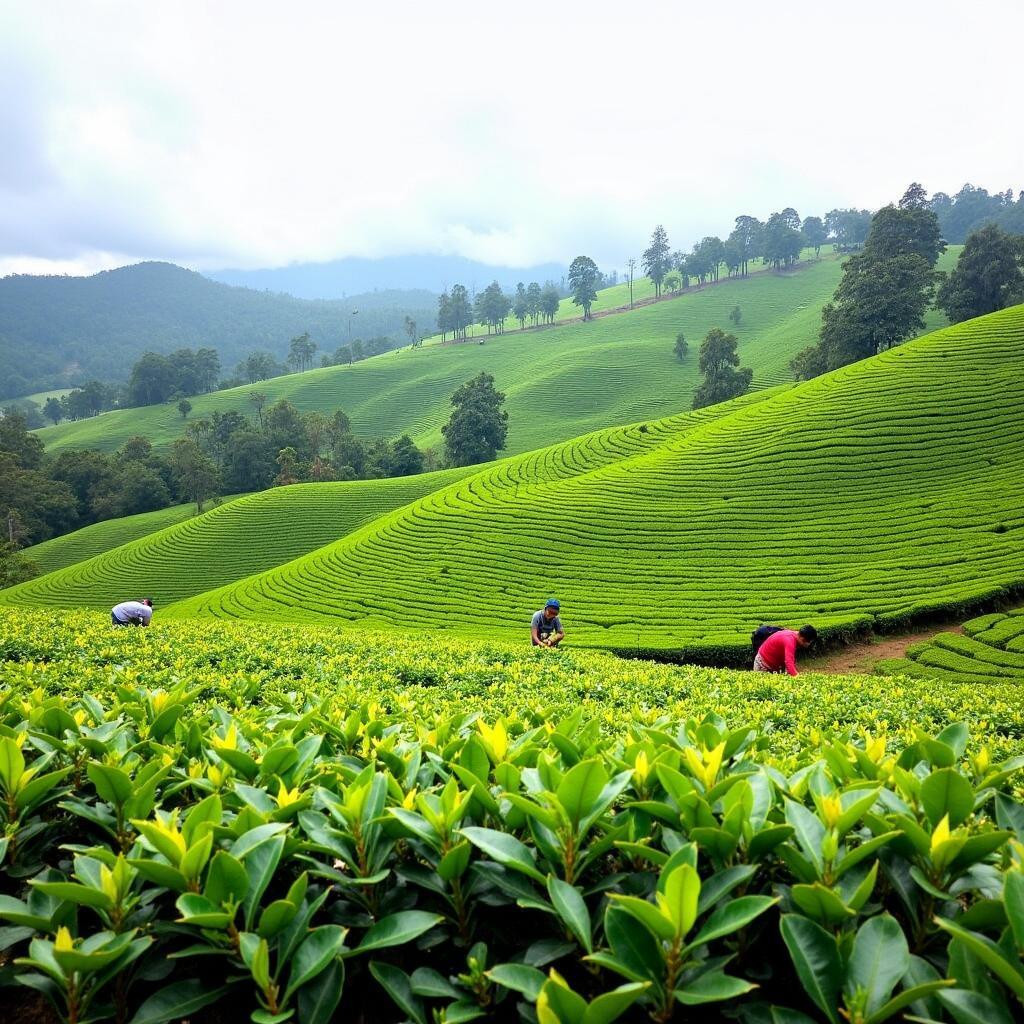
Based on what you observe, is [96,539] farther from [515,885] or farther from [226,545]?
[515,885]

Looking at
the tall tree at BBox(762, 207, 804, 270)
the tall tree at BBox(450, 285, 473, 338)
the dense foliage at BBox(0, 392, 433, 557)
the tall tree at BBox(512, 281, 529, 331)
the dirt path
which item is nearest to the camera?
the dirt path

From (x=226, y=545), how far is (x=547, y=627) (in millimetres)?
29184

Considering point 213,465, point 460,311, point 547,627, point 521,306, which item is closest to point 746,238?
point 521,306

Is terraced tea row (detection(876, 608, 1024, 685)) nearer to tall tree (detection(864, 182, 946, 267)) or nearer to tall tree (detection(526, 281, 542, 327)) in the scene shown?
tall tree (detection(864, 182, 946, 267))

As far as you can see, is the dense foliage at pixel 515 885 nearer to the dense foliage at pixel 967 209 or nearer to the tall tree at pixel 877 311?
the tall tree at pixel 877 311

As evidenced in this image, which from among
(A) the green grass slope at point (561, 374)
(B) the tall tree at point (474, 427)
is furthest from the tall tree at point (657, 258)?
(B) the tall tree at point (474, 427)

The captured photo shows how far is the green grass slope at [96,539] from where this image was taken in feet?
152

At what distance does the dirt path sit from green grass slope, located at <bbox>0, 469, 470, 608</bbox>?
1098 inches

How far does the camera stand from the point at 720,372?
51719 mm

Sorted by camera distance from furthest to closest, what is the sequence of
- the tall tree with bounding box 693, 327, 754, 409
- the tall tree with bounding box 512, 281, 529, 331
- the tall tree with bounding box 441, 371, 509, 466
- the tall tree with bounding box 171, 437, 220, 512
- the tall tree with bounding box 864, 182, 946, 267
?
the tall tree with bounding box 512, 281, 529, 331 < the tall tree with bounding box 171, 437, 220, 512 < the tall tree with bounding box 864, 182, 946, 267 < the tall tree with bounding box 441, 371, 509, 466 < the tall tree with bounding box 693, 327, 754, 409

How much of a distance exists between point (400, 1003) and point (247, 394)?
3798 inches

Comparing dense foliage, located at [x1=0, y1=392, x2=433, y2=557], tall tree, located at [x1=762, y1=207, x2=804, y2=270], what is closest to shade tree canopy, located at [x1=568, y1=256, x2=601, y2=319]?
tall tree, located at [x1=762, y1=207, x2=804, y2=270]

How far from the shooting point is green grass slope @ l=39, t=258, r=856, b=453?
6875 cm

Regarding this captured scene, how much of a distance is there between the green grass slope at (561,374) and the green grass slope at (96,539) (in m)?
27.4
